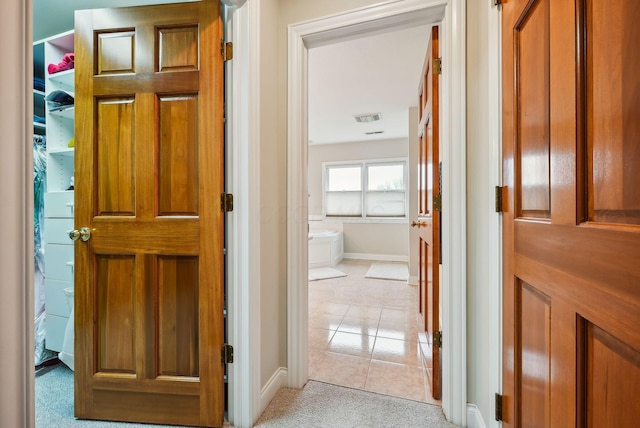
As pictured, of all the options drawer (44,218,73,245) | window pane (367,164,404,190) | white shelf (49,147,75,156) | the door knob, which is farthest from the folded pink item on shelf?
window pane (367,164,404,190)

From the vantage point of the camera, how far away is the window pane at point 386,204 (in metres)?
5.80

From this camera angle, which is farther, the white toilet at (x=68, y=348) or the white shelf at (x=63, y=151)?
the white shelf at (x=63, y=151)

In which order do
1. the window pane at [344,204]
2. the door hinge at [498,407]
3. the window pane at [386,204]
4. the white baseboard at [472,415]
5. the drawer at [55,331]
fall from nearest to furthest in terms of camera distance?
the door hinge at [498,407] → the white baseboard at [472,415] → the drawer at [55,331] → the window pane at [386,204] → the window pane at [344,204]

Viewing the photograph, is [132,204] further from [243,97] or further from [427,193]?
[427,193]

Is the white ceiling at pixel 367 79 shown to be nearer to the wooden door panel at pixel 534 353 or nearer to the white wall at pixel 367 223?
the white wall at pixel 367 223

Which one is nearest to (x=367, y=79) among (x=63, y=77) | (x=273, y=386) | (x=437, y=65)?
(x=437, y=65)

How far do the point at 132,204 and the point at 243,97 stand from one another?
0.76 m

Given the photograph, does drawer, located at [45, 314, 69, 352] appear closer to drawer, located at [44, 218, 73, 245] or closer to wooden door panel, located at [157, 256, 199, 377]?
drawer, located at [44, 218, 73, 245]

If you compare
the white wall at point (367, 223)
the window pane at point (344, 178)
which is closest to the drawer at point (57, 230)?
the white wall at point (367, 223)

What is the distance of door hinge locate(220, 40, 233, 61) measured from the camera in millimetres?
1290

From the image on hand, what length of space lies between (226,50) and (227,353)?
57.7 inches

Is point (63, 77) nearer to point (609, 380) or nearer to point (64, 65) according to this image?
point (64, 65)

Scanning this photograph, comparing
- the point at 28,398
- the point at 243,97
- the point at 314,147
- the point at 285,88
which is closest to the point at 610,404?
the point at 28,398

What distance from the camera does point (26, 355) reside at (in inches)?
21.9
